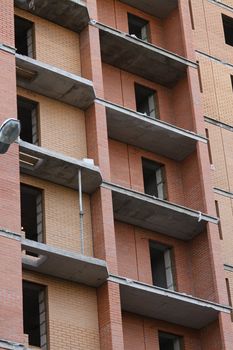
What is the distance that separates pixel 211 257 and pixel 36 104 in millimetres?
8355

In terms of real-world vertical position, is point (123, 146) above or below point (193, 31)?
below

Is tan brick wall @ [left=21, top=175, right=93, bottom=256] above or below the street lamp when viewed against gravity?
above

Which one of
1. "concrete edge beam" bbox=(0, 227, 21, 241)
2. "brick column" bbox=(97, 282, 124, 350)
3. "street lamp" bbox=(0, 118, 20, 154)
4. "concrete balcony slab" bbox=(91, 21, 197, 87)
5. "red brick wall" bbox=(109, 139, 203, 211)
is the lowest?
"brick column" bbox=(97, 282, 124, 350)

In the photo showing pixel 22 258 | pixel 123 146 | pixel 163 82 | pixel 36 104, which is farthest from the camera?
pixel 163 82

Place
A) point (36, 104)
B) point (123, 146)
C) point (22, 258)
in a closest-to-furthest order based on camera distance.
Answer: point (22, 258) → point (36, 104) → point (123, 146)

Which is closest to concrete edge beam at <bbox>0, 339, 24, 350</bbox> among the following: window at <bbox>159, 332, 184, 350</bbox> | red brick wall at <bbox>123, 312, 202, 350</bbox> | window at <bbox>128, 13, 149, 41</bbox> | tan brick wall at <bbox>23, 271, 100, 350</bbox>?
tan brick wall at <bbox>23, 271, 100, 350</bbox>

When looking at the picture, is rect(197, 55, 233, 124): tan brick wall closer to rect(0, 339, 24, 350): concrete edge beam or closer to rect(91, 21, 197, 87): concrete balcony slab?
rect(91, 21, 197, 87): concrete balcony slab

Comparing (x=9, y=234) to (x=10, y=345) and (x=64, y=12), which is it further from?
(x=64, y=12)

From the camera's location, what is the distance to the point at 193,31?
4462 centimetres

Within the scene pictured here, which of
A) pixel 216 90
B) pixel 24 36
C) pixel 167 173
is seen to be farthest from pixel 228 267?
pixel 24 36

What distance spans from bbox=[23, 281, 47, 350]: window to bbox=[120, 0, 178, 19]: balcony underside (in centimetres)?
1389

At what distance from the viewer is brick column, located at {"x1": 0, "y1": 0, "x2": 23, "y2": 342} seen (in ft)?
97.6

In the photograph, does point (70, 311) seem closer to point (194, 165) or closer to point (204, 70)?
point (194, 165)

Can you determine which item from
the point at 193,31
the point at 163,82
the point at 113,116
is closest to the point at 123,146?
the point at 113,116
